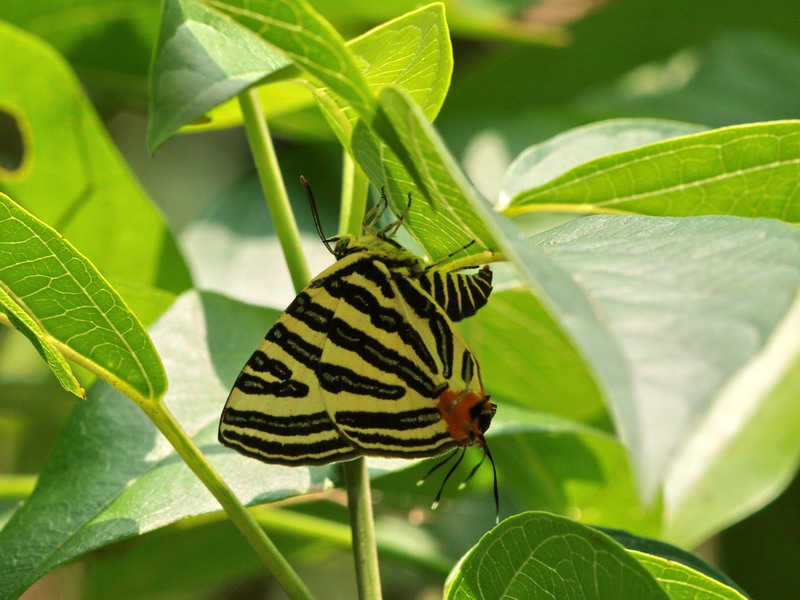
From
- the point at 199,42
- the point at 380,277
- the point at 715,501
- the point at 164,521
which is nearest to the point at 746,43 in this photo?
the point at 715,501

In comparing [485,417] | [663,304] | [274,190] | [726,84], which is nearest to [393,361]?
[485,417]

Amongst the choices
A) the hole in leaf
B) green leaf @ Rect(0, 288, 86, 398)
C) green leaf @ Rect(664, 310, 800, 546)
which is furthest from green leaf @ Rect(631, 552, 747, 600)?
the hole in leaf

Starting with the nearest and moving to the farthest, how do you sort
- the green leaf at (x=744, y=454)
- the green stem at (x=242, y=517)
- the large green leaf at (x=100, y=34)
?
the green stem at (x=242, y=517) → the green leaf at (x=744, y=454) → the large green leaf at (x=100, y=34)

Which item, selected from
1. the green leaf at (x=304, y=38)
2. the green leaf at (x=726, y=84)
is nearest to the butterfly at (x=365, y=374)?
the green leaf at (x=304, y=38)

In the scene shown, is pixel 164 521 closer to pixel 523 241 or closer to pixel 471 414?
pixel 471 414

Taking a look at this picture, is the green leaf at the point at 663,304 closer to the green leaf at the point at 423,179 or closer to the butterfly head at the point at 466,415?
the green leaf at the point at 423,179

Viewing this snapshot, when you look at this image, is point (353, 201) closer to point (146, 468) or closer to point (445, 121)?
point (146, 468)
